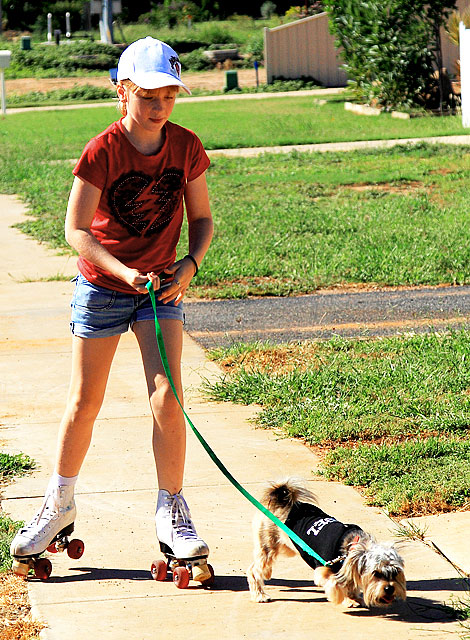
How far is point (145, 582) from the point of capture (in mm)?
3871

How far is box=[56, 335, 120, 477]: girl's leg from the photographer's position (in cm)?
392

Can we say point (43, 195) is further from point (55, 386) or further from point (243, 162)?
point (55, 386)

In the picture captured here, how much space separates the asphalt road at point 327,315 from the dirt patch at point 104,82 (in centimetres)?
2529

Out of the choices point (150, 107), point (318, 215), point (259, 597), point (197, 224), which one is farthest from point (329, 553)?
point (318, 215)

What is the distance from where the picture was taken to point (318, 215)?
37.5 feet

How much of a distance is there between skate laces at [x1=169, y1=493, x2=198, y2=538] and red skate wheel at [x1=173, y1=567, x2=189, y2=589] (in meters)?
0.12

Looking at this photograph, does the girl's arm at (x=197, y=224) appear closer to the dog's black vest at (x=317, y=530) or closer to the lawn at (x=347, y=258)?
the dog's black vest at (x=317, y=530)

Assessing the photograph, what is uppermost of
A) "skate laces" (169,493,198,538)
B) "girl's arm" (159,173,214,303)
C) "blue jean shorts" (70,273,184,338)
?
"girl's arm" (159,173,214,303)

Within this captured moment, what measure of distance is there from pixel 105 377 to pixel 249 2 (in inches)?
2171

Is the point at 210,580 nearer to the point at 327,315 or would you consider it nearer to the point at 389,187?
the point at 327,315

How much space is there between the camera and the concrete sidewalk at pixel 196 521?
11.6 ft

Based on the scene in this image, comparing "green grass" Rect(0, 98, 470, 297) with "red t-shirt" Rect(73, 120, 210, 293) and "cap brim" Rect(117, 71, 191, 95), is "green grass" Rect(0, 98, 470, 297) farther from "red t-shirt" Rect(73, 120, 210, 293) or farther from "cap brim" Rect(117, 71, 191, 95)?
"cap brim" Rect(117, 71, 191, 95)

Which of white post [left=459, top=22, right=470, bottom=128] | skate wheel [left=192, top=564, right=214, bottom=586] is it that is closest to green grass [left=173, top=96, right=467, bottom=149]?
white post [left=459, top=22, right=470, bottom=128]

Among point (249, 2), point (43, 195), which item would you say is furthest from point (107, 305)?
point (249, 2)
